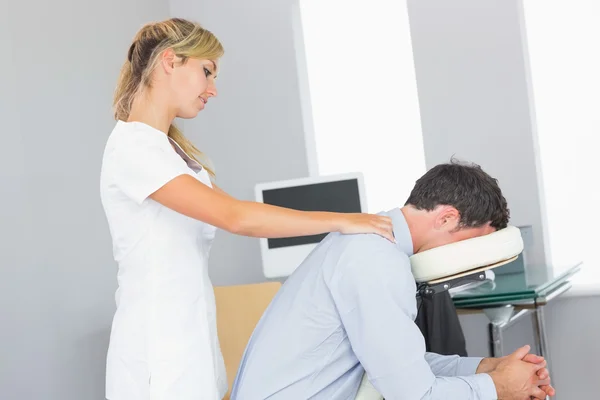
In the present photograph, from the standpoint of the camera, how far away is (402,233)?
155cm

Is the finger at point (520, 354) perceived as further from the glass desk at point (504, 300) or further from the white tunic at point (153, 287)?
the glass desk at point (504, 300)

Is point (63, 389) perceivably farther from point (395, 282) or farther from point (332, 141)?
point (395, 282)

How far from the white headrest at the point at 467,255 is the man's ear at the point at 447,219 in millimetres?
76

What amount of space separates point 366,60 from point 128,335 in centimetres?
299

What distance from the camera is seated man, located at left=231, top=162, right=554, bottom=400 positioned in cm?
142

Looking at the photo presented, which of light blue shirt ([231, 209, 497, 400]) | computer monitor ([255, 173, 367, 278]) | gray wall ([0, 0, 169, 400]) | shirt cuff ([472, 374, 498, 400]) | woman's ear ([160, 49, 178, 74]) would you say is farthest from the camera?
computer monitor ([255, 173, 367, 278])

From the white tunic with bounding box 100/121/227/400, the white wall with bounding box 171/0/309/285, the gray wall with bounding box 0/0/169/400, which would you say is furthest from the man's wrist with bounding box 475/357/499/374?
Result: the white wall with bounding box 171/0/309/285

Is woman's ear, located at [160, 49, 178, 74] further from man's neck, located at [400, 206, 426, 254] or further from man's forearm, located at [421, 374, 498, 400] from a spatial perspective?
man's forearm, located at [421, 374, 498, 400]

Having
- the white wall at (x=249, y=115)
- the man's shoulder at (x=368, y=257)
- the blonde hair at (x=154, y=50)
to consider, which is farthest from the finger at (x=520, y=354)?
the white wall at (x=249, y=115)

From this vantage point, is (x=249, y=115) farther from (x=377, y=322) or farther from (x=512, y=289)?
(x=377, y=322)

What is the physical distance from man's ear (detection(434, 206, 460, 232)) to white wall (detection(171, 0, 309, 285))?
2.84 meters

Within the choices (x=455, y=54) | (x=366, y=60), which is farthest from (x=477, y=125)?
(x=366, y=60)

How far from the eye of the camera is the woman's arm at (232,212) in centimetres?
156

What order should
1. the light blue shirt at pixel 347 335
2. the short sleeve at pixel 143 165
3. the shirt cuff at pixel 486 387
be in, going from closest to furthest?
1. the light blue shirt at pixel 347 335
2. the shirt cuff at pixel 486 387
3. the short sleeve at pixel 143 165
